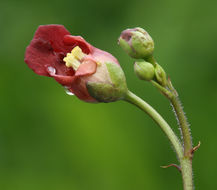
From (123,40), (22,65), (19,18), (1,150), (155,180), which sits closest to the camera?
(123,40)

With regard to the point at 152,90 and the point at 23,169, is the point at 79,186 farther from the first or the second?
the point at 152,90

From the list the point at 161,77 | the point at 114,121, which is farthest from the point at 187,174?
the point at 114,121

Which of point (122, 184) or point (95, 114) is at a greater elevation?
point (95, 114)

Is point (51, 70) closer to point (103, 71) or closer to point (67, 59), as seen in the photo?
point (67, 59)

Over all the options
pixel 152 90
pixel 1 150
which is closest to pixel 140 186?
pixel 152 90

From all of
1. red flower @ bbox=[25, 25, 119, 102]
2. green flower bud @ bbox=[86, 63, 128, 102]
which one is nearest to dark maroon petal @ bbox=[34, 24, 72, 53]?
red flower @ bbox=[25, 25, 119, 102]

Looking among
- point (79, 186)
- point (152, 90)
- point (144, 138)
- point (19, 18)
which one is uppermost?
point (19, 18)

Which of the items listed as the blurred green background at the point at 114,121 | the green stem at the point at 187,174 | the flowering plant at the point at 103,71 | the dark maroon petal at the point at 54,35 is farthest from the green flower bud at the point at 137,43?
the blurred green background at the point at 114,121
